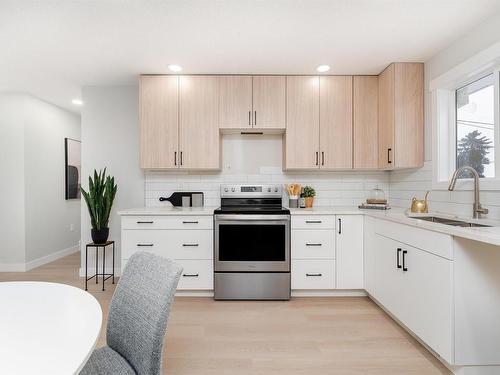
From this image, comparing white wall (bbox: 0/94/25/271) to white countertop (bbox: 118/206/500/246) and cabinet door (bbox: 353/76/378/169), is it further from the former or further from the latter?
cabinet door (bbox: 353/76/378/169)

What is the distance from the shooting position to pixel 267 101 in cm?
335

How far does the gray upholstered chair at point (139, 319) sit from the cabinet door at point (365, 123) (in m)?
2.78

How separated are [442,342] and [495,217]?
1.02m

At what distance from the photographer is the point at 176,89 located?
335 centimetres

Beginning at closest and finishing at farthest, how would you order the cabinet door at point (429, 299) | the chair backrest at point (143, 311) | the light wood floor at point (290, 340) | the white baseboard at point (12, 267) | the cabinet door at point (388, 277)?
the chair backrest at point (143, 311), the cabinet door at point (429, 299), the light wood floor at point (290, 340), the cabinet door at point (388, 277), the white baseboard at point (12, 267)

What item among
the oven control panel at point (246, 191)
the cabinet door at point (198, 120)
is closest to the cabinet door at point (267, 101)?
the cabinet door at point (198, 120)

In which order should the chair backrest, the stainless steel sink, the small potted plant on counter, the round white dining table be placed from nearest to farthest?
the round white dining table, the chair backrest, the stainless steel sink, the small potted plant on counter

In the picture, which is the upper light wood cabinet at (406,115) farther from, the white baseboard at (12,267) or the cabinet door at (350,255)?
the white baseboard at (12,267)

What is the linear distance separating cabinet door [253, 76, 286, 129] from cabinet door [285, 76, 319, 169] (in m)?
0.11

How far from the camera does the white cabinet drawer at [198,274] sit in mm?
3062

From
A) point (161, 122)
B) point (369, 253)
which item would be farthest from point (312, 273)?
point (161, 122)

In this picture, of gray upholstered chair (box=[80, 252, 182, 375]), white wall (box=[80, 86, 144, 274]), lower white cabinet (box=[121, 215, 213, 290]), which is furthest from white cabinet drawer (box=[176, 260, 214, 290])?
gray upholstered chair (box=[80, 252, 182, 375])

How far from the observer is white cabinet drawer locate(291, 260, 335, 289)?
3.07 metres

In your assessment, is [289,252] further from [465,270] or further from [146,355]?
[146,355]
